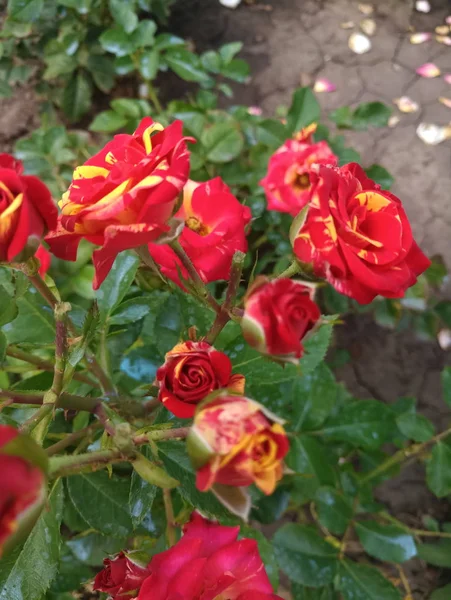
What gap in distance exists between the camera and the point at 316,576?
2.30ft

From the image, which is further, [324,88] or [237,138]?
[324,88]

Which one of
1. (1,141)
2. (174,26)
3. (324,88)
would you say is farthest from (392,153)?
(1,141)

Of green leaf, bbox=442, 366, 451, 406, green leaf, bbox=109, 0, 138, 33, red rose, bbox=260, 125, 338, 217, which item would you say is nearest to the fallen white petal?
green leaf, bbox=109, 0, 138, 33

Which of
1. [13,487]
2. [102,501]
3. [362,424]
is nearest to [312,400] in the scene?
[362,424]

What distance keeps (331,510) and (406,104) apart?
1.27m

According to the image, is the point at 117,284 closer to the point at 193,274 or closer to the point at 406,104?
the point at 193,274

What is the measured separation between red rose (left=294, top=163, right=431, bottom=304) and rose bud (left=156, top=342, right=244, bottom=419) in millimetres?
91

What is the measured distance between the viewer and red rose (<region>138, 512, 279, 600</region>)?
342 millimetres

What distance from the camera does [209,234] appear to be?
1.50 ft

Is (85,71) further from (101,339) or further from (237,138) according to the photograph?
(101,339)

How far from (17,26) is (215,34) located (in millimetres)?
675

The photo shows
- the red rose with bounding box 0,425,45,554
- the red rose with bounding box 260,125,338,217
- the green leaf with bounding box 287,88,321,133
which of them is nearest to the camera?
the red rose with bounding box 0,425,45,554

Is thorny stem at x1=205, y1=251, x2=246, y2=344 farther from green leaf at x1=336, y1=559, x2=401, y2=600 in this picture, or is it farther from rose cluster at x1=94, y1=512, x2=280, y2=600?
green leaf at x1=336, y1=559, x2=401, y2=600

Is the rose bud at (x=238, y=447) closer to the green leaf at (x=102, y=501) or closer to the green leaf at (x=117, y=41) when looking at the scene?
the green leaf at (x=102, y=501)
